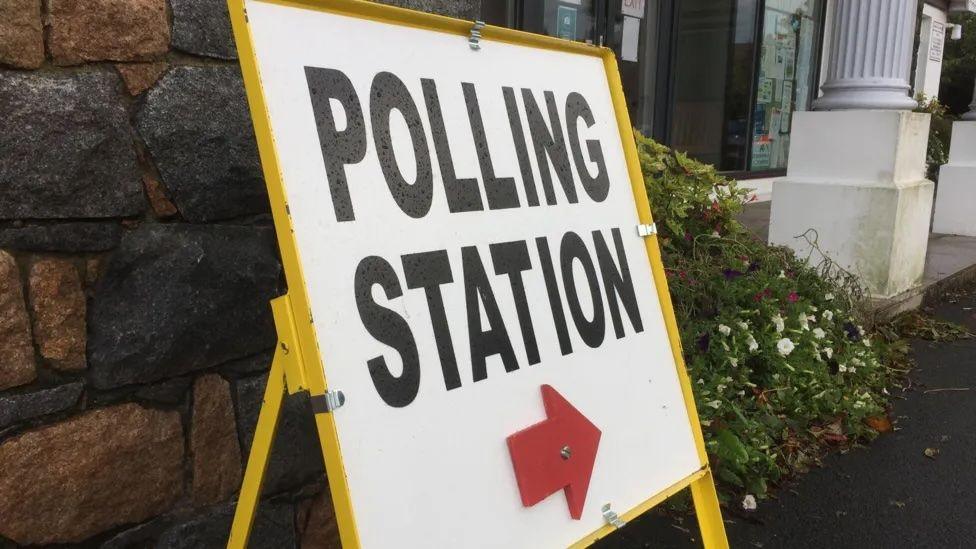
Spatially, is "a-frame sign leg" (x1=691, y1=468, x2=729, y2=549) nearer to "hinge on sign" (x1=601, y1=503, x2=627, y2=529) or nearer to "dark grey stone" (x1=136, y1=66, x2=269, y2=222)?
"hinge on sign" (x1=601, y1=503, x2=627, y2=529)

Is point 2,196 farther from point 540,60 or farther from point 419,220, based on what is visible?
point 540,60

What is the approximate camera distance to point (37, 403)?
1.54 metres

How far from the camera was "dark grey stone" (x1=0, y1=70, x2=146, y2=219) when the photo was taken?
4.80 ft

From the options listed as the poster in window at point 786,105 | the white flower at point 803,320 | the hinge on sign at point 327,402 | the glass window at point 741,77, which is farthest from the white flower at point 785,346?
the poster in window at point 786,105

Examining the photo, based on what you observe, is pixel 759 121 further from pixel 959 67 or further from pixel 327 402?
pixel 959 67

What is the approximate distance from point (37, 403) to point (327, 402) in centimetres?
73

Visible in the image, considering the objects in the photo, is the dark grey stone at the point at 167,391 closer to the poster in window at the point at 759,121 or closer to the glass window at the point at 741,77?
the glass window at the point at 741,77

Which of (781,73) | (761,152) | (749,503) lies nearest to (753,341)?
(749,503)

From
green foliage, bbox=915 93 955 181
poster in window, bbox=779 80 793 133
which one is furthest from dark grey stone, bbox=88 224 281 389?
green foliage, bbox=915 93 955 181

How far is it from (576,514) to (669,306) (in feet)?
1.80

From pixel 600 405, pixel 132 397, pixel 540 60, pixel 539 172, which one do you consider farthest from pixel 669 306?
pixel 132 397

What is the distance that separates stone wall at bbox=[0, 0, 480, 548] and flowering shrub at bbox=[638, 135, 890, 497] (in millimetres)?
1664

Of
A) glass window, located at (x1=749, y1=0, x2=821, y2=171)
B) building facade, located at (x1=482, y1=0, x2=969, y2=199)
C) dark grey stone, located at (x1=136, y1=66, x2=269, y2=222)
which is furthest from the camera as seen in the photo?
glass window, located at (x1=749, y1=0, x2=821, y2=171)

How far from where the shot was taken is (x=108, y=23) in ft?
5.25
